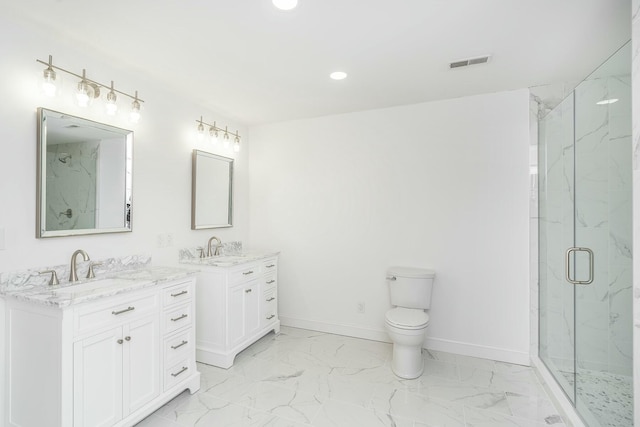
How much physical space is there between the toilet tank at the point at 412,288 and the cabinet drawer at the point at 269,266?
119 centimetres

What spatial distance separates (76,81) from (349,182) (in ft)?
7.65

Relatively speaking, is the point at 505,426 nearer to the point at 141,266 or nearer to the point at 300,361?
the point at 300,361

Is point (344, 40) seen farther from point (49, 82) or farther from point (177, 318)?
point (177, 318)


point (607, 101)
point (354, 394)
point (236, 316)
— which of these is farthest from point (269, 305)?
point (607, 101)

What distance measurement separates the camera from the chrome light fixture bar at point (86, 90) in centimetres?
189

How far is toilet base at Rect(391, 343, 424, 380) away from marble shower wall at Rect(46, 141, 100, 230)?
2.41 meters

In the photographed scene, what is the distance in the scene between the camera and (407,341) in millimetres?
2488

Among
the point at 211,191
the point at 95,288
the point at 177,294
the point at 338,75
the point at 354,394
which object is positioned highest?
the point at 338,75

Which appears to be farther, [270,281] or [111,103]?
[270,281]

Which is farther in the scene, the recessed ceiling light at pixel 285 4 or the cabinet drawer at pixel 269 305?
the cabinet drawer at pixel 269 305

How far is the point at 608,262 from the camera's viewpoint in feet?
7.09

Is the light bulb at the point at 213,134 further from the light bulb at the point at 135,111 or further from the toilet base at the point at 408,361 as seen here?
the toilet base at the point at 408,361

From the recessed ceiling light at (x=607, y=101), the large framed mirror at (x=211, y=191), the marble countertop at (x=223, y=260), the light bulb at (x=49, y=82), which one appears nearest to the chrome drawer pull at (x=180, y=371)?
the marble countertop at (x=223, y=260)

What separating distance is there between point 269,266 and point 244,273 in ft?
1.41
